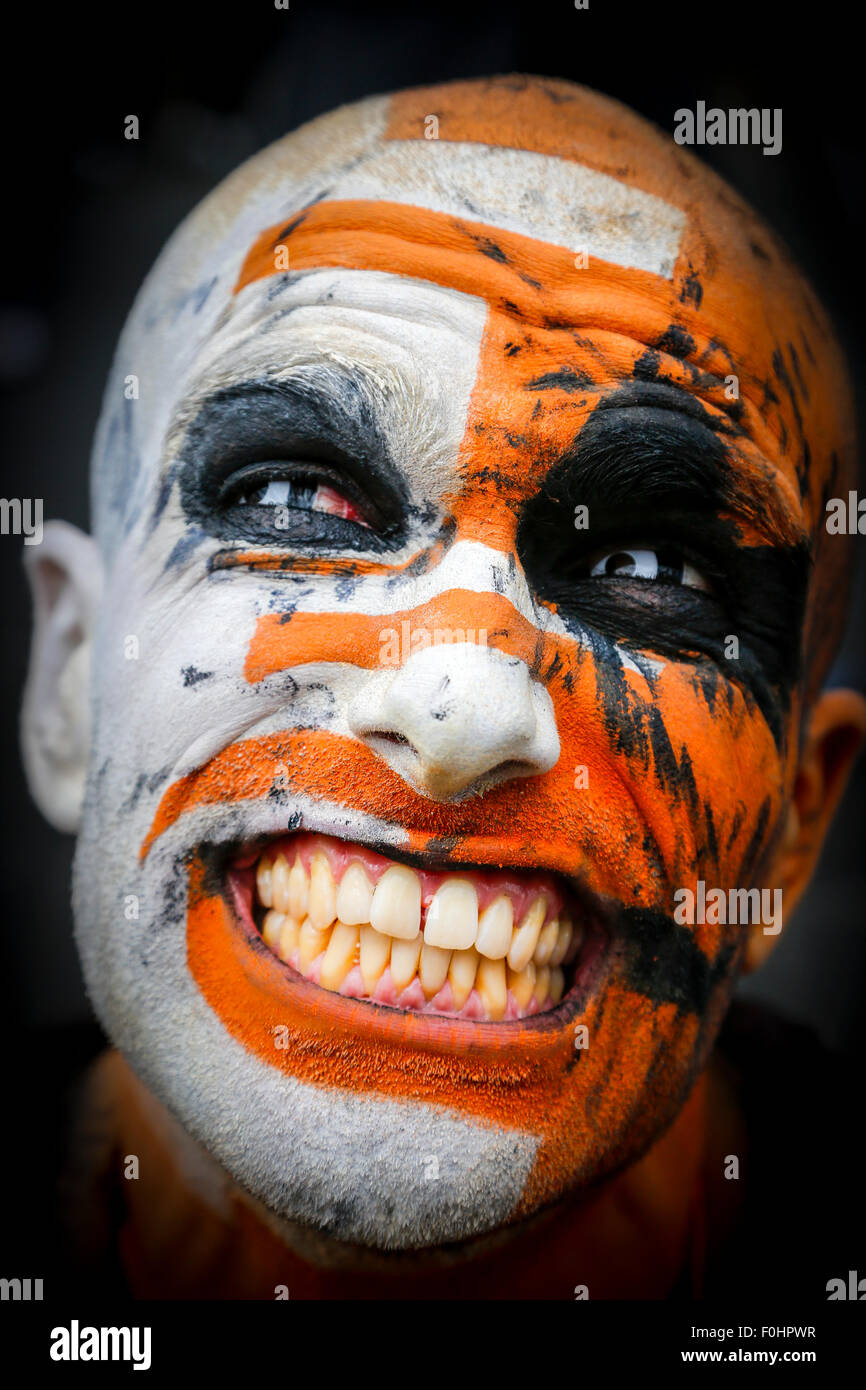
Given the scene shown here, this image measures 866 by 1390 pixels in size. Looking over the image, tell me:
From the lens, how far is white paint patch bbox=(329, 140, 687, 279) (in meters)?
1.47

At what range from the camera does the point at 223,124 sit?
1.92 m

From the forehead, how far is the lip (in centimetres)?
61

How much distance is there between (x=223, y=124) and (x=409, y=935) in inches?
61.8

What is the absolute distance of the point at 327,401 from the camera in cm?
134

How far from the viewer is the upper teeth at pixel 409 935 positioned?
1.26 meters

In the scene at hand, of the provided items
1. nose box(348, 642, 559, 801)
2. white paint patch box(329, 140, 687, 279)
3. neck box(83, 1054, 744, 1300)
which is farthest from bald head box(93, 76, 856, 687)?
neck box(83, 1054, 744, 1300)

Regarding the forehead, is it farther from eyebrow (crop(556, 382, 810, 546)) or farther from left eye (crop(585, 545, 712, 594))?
left eye (crop(585, 545, 712, 594))

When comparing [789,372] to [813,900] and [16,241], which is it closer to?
[16,241]

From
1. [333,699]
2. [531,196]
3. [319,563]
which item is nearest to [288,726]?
[333,699]

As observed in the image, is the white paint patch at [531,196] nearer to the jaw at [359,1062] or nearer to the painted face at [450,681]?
the painted face at [450,681]

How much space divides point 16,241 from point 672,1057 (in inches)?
82.3

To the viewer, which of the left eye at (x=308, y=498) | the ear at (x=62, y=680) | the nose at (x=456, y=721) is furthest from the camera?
the ear at (x=62, y=680)

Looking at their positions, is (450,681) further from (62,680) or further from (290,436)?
(62,680)

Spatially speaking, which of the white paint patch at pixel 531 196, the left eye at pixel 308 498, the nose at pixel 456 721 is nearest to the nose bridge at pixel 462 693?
the nose at pixel 456 721
